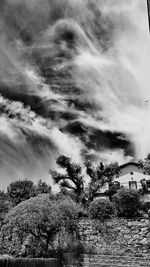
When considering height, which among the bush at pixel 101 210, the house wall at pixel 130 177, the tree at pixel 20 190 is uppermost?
the house wall at pixel 130 177

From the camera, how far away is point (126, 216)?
1792 cm

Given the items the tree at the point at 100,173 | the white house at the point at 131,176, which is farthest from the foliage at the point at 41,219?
the white house at the point at 131,176

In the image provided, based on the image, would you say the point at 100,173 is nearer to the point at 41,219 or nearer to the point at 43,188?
the point at 43,188

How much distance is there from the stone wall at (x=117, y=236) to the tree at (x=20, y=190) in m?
12.4

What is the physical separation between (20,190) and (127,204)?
14.9 metres

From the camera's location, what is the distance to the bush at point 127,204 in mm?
18172

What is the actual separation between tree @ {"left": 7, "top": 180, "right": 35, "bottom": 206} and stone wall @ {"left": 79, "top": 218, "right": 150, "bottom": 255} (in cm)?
1238

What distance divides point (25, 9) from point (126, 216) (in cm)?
1514

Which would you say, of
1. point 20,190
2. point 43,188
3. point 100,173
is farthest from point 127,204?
point 20,190

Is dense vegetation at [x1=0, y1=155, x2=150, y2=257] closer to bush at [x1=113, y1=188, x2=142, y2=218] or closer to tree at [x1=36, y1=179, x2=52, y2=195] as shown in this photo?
bush at [x1=113, y1=188, x2=142, y2=218]

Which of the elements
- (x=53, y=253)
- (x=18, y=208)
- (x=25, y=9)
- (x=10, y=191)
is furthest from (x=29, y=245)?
(x=25, y=9)

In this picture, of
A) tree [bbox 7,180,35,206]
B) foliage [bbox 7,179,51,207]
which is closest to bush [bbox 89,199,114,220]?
foliage [bbox 7,179,51,207]

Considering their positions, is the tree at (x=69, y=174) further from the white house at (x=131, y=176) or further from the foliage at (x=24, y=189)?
the white house at (x=131, y=176)

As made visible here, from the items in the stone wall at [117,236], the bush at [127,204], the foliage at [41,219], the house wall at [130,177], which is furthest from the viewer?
the house wall at [130,177]
